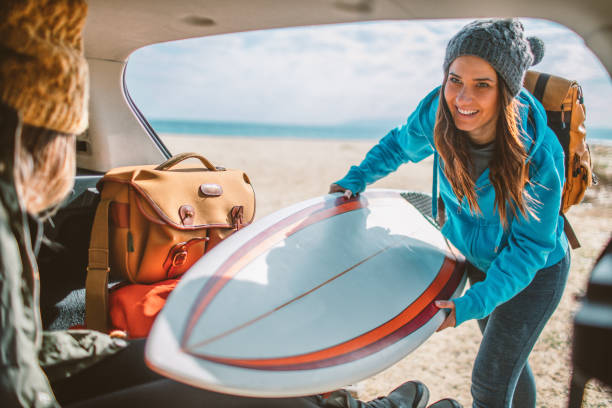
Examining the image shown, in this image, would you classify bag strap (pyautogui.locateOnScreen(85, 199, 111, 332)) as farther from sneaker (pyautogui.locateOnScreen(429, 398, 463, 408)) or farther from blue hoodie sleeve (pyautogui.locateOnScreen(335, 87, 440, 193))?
sneaker (pyautogui.locateOnScreen(429, 398, 463, 408))

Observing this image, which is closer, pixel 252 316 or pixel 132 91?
pixel 252 316

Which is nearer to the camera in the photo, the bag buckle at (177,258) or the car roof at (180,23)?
the car roof at (180,23)

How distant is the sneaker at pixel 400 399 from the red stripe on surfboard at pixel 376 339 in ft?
0.72

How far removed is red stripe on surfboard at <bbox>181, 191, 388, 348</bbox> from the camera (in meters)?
1.59

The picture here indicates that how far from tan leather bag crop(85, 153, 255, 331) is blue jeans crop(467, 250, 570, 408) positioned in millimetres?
1422

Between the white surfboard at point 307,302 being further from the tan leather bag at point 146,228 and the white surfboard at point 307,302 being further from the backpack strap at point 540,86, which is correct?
the backpack strap at point 540,86

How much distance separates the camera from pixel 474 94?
59.2 inches

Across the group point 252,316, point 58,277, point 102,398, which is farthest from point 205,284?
point 58,277

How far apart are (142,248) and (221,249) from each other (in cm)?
40

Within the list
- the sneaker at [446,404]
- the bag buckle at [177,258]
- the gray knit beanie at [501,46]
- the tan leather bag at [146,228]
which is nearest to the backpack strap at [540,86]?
the gray knit beanie at [501,46]

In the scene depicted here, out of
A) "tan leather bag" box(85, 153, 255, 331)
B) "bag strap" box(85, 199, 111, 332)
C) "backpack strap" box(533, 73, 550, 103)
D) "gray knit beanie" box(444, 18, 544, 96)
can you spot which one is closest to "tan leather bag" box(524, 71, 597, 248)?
"backpack strap" box(533, 73, 550, 103)

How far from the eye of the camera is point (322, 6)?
158cm

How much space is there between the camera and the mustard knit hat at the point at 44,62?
830 millimetres

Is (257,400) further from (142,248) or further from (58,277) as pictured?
(58,277)
